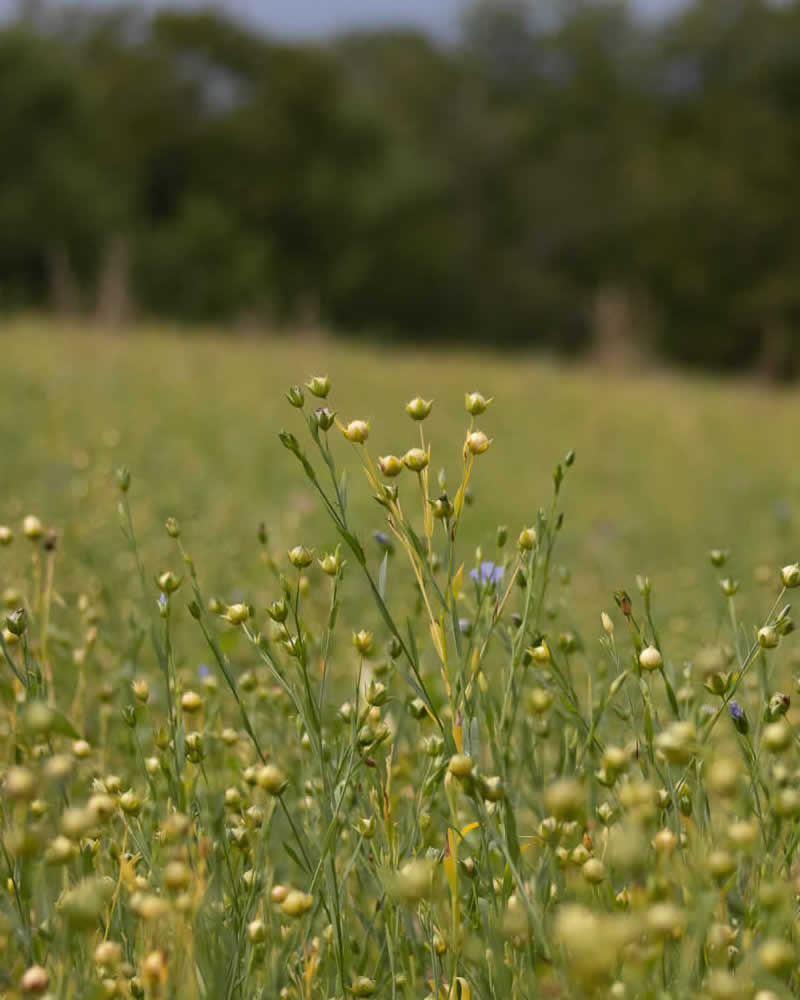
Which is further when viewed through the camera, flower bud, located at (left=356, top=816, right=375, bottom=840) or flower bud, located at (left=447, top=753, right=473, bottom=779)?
flower bud, located at (left=356, top=816, right=375, bottom=840)

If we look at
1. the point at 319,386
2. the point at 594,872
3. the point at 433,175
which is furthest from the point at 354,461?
the point at 433,175

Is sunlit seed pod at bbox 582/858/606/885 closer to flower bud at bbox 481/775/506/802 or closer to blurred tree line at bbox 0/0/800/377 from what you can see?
flower bud at bbox 481/775/506/802

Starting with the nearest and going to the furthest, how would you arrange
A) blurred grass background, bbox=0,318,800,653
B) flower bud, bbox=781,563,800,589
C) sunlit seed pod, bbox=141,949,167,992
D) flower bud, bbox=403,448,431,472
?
sunlit seed pod, bbox=141,949,167,992, flower bud, bbox=403,448,431,472, flower bud, bbox=781,563,800,589, blurred grass background, bbox=0,318,800,653

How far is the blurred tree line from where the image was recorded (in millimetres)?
12695

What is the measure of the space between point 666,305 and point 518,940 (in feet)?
65.3

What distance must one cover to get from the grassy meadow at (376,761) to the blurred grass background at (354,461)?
1.8 inches

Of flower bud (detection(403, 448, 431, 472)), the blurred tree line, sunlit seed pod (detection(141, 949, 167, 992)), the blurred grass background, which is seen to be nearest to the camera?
sunlit seed pod (detection(141, 949, 167, 992))

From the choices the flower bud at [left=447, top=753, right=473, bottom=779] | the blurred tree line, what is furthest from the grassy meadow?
the blurred tree line

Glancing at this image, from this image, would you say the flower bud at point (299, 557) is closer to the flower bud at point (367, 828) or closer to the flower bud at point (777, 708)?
the flower bud at point (367, 828)

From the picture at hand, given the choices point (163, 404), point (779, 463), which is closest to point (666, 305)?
point (779, 463)

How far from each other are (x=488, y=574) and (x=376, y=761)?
8.3 inches

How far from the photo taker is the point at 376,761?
3.01ft

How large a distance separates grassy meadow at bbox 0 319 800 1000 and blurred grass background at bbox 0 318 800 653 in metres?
0.05

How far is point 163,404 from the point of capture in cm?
503
